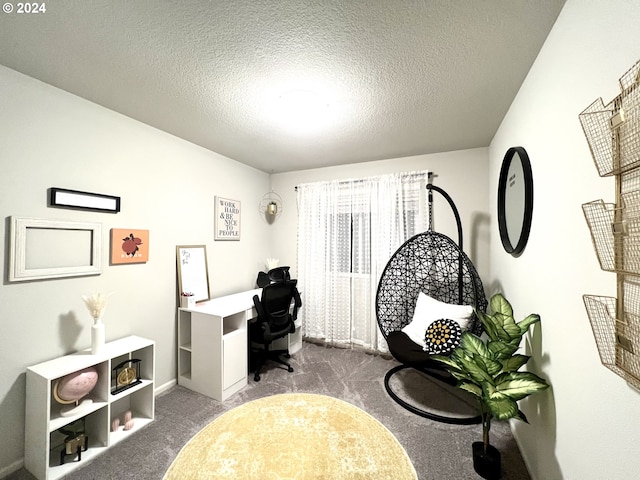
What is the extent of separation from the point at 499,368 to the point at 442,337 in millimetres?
785

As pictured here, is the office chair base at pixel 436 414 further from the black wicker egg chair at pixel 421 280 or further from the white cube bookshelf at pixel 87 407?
the white cube bookshelf at pixel 87 407

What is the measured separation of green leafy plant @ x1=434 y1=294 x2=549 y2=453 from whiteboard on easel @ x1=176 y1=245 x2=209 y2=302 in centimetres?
249

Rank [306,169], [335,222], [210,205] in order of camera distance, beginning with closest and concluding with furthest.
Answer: [210,205] → [335,222] → [306,169]

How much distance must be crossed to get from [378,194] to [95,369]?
10.6 feet

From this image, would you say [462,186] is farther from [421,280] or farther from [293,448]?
[293,448]

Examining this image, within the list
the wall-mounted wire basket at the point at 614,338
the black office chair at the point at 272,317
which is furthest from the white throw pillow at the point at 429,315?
the wall-mounted wire basket at the point at 614,338

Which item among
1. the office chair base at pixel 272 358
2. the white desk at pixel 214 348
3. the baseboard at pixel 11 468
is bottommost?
the baseboard at pixel 11 468

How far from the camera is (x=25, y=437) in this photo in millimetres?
1641

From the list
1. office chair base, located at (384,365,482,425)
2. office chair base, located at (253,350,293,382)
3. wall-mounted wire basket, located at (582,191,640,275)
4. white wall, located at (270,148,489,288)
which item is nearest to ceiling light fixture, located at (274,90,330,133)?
white wall, located at (270,148,489,288)

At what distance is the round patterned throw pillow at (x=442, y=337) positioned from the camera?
7.04 feet

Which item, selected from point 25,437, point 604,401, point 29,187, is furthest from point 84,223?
point 604,401

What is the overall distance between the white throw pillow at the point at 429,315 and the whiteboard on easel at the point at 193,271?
2277mm

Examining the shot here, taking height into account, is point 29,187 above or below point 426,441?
above

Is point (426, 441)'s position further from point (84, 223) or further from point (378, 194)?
point (84, 223)
